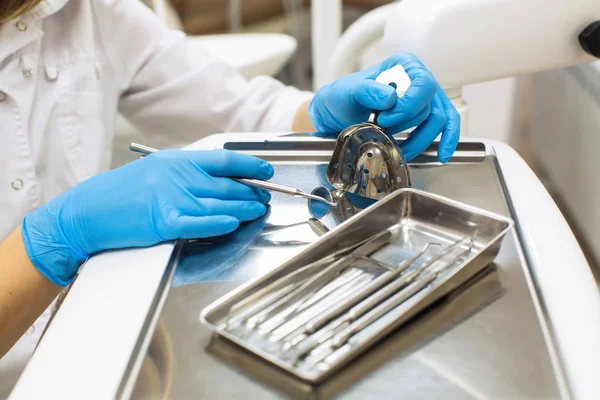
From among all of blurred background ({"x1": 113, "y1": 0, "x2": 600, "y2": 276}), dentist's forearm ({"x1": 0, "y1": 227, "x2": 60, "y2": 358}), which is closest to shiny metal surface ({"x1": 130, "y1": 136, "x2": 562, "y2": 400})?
dentist's forearm ({"x1": 0, "y1": 227, "x2": 60, "y2": 358})

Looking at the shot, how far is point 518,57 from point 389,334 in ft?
1.51

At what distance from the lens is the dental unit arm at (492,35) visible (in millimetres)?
713

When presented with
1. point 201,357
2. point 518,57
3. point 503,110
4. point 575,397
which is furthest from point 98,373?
point 503,110

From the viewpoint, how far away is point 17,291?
651 millimetres

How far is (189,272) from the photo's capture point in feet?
1.73

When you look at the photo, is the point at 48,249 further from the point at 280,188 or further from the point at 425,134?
the point at 425,134

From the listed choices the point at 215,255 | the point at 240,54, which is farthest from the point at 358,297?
the point at 240,54

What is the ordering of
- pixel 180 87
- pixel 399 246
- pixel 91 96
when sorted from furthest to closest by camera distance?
pixel 180 87 → pixel 91 96 → pixel 399 246

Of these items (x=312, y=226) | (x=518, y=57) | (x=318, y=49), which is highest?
(x=318, y=49)

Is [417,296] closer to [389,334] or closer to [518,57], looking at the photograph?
[389,334]

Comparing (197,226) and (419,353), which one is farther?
(197,226)

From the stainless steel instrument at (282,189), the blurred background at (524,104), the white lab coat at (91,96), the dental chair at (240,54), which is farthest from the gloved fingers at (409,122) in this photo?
the dental chair at (240,54)

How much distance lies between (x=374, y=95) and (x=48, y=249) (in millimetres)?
389

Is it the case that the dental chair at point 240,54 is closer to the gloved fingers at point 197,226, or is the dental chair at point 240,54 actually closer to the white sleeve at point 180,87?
the white sleeve at point 180,87
